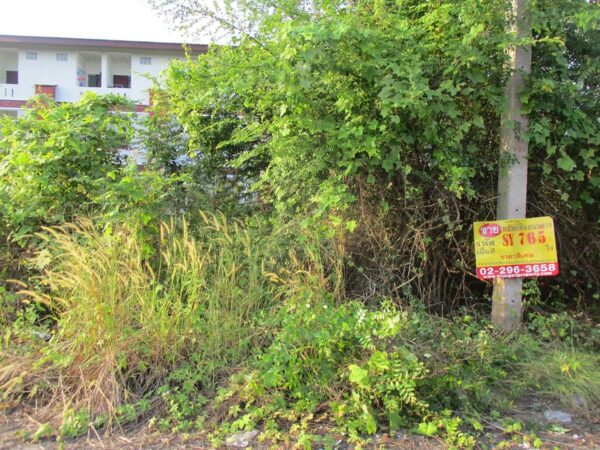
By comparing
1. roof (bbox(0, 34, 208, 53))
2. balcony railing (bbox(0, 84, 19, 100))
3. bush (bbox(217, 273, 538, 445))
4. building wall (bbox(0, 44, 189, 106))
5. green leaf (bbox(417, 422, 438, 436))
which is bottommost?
green leaf (bbox(417, 422, 438, 436))

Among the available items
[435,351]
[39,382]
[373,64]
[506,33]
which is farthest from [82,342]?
[506,33]

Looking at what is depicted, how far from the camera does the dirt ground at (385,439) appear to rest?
2705 millimetres

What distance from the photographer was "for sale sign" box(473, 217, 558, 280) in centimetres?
398

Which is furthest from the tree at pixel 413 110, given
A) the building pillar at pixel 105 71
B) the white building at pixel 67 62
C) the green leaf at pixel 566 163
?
the building pillar at pixel 105 71

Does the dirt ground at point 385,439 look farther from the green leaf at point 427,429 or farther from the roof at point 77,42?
the roof at point 77,42

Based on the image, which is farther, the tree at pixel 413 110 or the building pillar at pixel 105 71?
the building pillar at pixel 105 71

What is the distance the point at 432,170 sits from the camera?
4.14m

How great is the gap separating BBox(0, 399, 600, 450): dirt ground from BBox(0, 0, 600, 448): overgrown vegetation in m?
0.08

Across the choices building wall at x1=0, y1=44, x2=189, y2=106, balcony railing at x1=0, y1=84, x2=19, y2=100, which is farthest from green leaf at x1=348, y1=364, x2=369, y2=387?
balcony railing at x1=0, y1=84, x2=19, y2=100

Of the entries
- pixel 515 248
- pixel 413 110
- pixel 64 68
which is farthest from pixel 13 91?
pixel 515 248

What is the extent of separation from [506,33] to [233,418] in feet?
10.9

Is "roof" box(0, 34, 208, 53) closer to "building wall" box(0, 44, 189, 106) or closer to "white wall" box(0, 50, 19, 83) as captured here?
"building wall" box(0, 44, 189, 106)

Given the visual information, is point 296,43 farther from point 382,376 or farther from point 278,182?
point 382,376

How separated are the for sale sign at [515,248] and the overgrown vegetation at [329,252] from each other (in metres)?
0.30
